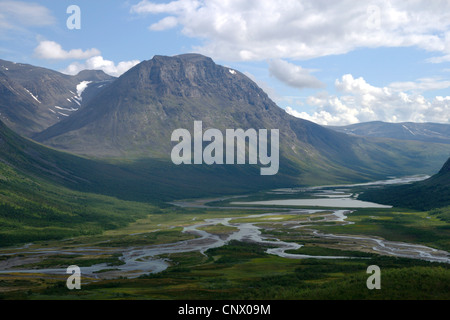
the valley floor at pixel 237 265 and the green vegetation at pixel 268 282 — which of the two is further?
the valley floor at pixel 237 265

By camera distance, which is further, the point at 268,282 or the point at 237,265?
the point at 237,265

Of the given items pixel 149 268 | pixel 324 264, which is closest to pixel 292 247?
pixel 324 264

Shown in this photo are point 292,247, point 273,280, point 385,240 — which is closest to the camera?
point 273,280

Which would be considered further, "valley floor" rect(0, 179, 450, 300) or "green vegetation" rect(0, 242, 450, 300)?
"valley floor" rect(0, 179, 450, 300)

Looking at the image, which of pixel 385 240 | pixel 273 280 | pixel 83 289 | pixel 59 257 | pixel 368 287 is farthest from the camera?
pixel 385 240

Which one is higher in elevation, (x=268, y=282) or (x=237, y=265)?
(x=268, y=282)

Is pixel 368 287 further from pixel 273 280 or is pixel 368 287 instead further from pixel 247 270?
pixel 247 270
